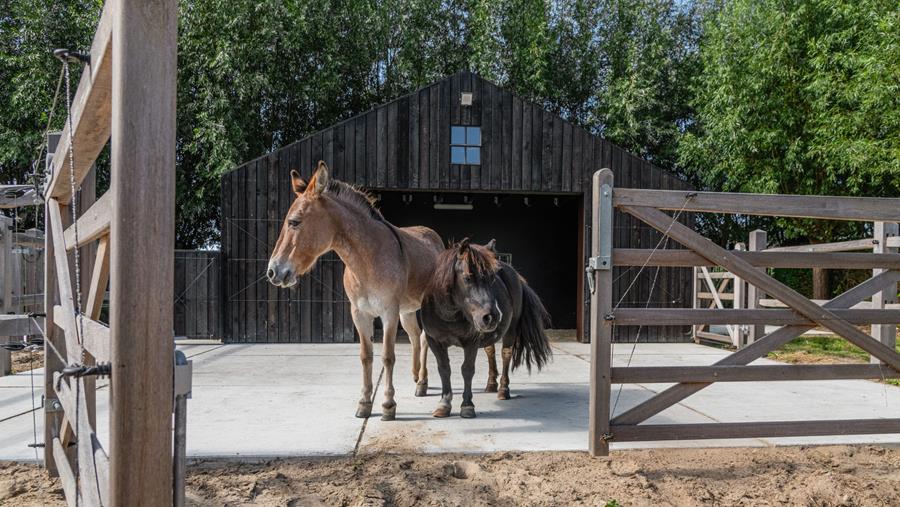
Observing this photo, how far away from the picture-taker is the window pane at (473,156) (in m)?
10.4

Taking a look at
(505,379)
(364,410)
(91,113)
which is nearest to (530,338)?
(505,379)

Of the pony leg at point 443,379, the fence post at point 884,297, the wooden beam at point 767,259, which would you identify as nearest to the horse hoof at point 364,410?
the pony leg at point 443,379

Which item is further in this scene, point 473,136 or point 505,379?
point 473,136

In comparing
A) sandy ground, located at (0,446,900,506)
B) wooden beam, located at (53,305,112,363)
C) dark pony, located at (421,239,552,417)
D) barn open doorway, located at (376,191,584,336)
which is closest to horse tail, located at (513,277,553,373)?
dark pony, located at (421,239,552,417)

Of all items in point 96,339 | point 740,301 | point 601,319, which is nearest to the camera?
point 96,339

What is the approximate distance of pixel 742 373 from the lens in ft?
11.0

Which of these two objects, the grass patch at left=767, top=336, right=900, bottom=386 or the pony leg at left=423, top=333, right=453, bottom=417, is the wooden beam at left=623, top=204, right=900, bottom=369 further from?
the grass patch at left=767, top=336, right=900, bottom=386

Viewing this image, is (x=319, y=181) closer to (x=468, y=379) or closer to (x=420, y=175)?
(x=468, y=379)

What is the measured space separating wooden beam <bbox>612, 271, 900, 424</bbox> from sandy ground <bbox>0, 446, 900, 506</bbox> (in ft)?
0.96

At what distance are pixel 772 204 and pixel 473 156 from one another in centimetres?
736

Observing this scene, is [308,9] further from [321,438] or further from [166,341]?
[166,341]

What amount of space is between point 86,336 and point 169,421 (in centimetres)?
62

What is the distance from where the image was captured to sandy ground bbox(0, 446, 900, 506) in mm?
2734

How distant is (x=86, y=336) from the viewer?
179 cm
